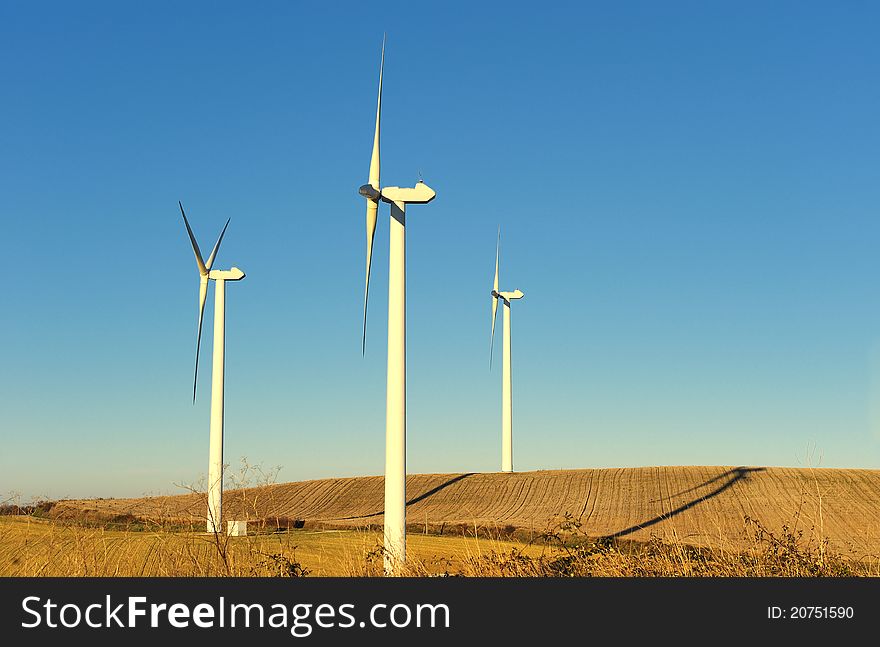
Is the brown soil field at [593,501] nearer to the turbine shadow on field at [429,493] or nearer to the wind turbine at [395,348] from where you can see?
the turbine shadow on field at [429,493]

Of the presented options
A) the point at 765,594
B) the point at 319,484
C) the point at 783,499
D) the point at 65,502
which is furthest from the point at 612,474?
the point at 765,594

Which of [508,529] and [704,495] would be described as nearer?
[508,529]

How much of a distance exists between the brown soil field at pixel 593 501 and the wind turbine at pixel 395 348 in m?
15.1

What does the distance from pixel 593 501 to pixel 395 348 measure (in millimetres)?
34046

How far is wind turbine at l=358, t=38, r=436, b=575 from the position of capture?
23.5 m

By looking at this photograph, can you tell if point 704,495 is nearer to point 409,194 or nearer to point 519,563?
point 409,194

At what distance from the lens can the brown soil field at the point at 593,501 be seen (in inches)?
1788

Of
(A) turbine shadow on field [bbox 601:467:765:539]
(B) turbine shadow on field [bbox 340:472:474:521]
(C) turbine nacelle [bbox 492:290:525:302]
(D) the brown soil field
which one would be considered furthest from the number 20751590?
(C) turbine nacelle [bbox 492:290:525:302]

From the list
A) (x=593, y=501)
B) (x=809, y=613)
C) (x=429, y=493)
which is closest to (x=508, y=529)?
(x=593, y=501)

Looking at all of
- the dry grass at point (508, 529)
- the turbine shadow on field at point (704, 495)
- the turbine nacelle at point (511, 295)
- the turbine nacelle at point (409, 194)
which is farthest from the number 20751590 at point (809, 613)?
the turbine nacelle at point (511, 295)

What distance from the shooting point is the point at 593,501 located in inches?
2178

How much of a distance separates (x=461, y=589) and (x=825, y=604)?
364 centimetres

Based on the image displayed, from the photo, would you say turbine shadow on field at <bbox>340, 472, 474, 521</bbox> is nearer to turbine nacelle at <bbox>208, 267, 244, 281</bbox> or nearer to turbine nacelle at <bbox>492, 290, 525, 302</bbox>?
turbine nacelle at <bbox>492, 290, 525, 302</bbox>

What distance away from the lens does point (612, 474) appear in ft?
210
